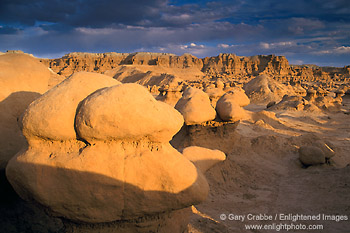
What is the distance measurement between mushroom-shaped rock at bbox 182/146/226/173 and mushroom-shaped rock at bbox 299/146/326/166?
4.11 metres

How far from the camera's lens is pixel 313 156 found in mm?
6715

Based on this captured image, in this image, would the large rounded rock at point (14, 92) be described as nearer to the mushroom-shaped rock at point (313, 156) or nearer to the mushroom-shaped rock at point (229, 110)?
the mushroom-shaped rock at point (229, 110)

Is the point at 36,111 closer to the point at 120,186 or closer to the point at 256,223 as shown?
the point at 120,186

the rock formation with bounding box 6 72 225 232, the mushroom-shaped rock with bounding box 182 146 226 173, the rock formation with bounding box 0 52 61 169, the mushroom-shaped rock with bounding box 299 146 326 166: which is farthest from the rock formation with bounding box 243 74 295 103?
the rock formation with bounding box 6 72 225 232

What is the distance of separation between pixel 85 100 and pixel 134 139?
1.94ft

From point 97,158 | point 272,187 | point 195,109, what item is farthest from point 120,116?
point 272,187

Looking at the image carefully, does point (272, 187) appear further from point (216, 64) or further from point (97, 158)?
point (216, 64)

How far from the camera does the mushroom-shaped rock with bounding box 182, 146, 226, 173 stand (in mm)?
3687

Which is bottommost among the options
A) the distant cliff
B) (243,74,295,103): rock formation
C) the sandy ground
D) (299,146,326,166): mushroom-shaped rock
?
the sandy ground

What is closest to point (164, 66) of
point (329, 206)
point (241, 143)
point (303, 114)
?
point (303, 114)

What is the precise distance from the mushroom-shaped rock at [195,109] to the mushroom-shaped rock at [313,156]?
3145mm

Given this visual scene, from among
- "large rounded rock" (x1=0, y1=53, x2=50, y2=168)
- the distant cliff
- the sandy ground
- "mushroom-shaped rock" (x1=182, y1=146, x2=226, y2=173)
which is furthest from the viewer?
the distant cliff

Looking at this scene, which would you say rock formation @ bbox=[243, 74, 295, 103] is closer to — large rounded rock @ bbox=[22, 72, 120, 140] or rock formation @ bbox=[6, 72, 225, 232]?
rock formation @ bbox=[6, 72, 225, 232]

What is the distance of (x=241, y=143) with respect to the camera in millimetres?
7586
